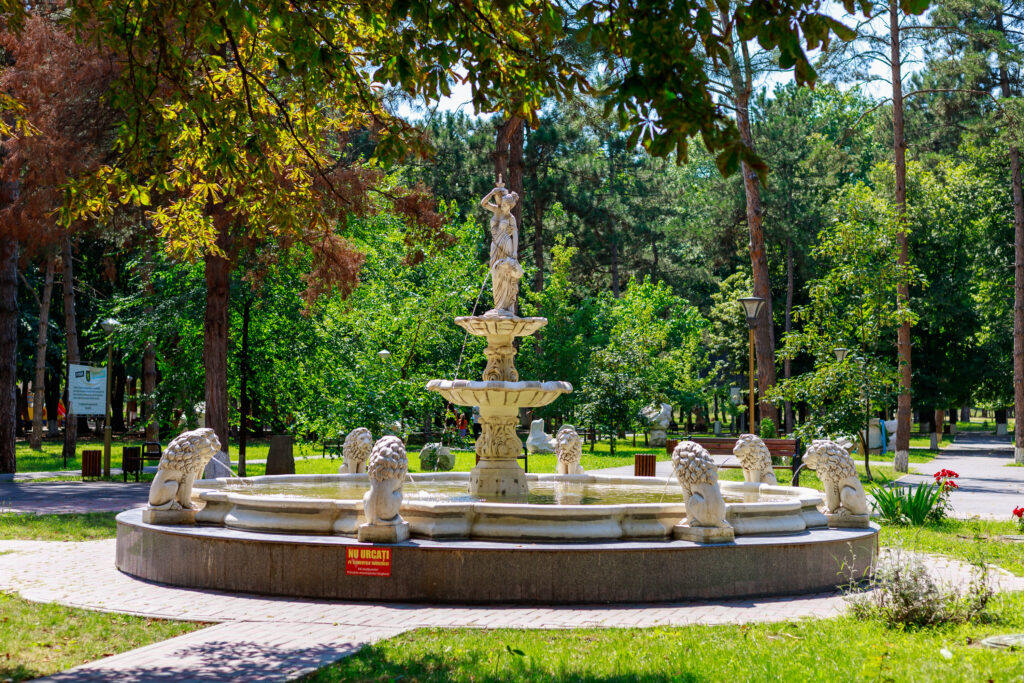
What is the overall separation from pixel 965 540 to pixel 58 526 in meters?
11.8

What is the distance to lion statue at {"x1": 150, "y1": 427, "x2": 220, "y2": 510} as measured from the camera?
9.29 meters

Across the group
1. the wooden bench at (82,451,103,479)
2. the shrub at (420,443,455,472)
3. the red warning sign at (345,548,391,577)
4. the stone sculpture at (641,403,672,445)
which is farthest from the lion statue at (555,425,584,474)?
the stone sculpture at (641,403,672,445)

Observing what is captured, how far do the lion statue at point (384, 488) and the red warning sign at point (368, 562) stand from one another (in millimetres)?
300

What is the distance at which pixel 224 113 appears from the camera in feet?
27.2

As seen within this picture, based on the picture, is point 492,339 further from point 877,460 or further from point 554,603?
point 877,460

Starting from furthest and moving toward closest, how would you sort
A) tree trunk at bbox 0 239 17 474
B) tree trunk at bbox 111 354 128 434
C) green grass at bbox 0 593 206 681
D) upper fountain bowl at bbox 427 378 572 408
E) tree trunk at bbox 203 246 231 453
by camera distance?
tree trunk at bbox 111 354 128 434
tree trunk at bbox 0 239 17 474
tree trunk at bbox 203 246 231 453
upper fountain bowl at bbox 427 378 572 408
green grass at bbox 0 593 206 681

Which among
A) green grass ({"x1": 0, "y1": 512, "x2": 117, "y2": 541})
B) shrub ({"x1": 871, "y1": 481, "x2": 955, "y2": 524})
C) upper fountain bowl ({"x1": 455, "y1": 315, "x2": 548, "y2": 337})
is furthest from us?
shrub ({"x1": 871, "y1": 481, "x2": 955, "y2": 524})

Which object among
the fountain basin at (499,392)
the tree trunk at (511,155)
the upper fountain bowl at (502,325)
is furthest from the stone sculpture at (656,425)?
the fountain basin at (499,392)

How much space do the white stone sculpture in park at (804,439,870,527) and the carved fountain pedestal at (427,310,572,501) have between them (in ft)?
9.28

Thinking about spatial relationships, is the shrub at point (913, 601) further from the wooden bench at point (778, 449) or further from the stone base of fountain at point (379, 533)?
the wooden bench at point (778, 449)

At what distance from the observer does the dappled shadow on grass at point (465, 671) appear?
548cm

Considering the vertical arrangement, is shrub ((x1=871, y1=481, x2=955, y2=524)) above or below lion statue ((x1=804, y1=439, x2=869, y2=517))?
below

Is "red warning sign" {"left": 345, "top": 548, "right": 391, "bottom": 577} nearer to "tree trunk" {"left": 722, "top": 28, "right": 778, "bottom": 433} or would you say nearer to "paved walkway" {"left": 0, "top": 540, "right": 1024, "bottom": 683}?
"paved walkway" {"left": 0, "top": 540, "right": 1024, "bottom": 683}

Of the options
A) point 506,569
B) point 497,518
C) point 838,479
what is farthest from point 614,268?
point 506,569
